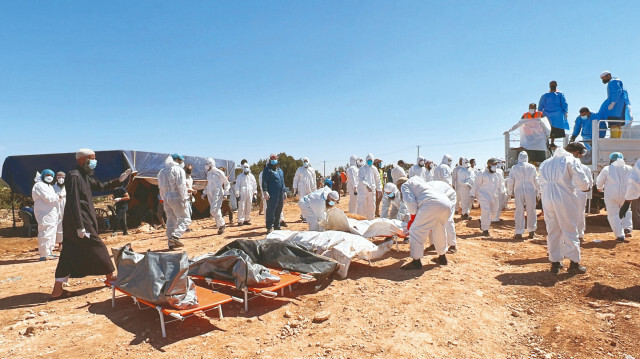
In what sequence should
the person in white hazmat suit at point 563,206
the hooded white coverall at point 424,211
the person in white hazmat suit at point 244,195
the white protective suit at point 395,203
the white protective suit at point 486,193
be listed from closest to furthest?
the person in white hazmat suit at point 563,206
the hooded white coverall at point 424,211
the white protective suit at point 395,203
the white protective suit at point 486,193
the person in white hazmat suit at point 244,195

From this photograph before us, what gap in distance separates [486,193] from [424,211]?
13.6ft

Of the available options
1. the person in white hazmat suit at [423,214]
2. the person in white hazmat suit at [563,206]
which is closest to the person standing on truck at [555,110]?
the person in white hazmat suit at [563,206]

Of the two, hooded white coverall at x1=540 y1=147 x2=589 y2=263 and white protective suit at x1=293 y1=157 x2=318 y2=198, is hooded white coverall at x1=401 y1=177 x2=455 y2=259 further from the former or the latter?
white protective suit at x1=293 y1=157 x2=318 y2=198

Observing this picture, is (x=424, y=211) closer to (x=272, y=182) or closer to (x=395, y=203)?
(x=395, y=203)

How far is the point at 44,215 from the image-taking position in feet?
22.6

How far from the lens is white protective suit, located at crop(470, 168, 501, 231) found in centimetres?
810

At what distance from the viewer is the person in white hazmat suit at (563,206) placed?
189 inches

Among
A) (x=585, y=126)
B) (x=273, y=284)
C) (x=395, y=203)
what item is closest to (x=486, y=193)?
(x=395, y=203)

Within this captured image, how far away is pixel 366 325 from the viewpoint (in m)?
3.49

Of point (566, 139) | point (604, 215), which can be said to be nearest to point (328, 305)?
point (566, 139)

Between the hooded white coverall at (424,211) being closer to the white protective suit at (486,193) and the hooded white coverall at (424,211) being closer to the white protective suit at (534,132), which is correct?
the white protective suit at (486,193)

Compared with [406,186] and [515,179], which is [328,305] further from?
[515,179]

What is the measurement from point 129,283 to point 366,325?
2528 mm

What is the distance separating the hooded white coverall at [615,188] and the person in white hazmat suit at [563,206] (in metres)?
2.95
